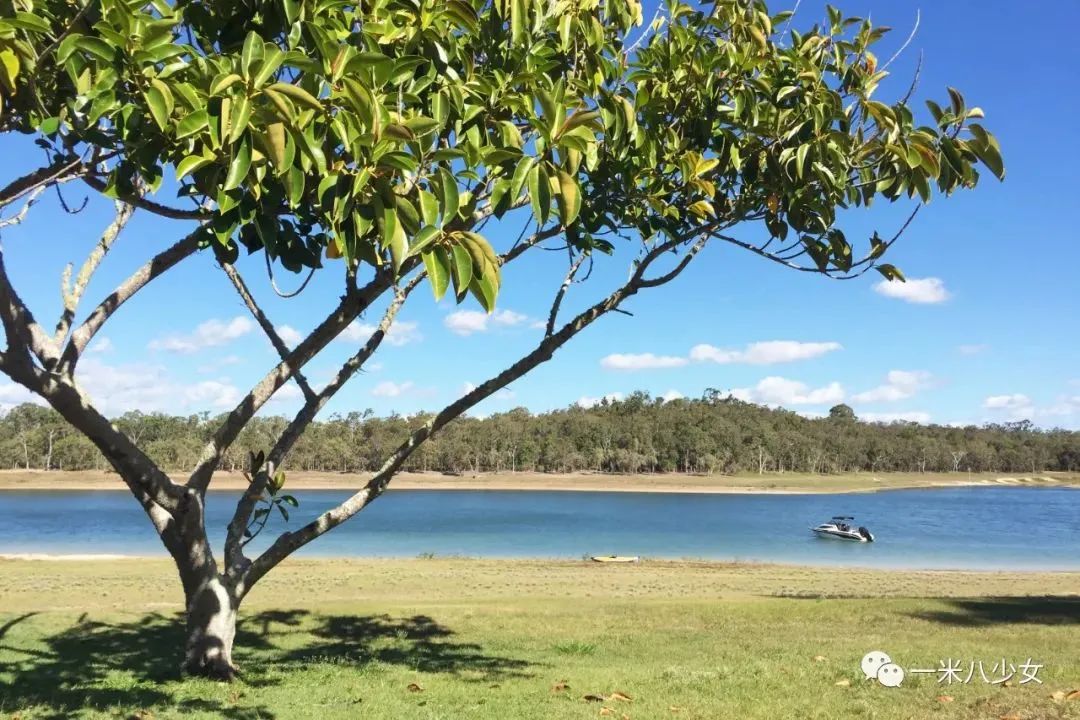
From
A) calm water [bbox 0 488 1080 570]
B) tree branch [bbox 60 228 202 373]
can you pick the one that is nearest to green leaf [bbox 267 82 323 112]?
tree branch [bbox 60 228 202 373]

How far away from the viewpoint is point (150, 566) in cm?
2073

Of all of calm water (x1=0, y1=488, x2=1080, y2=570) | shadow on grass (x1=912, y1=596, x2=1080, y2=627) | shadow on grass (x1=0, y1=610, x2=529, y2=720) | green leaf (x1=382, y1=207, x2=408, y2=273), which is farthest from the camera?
calm water (x1=0, y1=488, x2=1080, y2=570)

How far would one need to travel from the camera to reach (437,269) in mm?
1665

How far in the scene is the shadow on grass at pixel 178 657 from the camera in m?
5.36

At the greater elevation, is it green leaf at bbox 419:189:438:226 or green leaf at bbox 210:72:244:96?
green leaf at bbox 210:72:244:96

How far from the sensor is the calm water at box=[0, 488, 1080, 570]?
3322cm

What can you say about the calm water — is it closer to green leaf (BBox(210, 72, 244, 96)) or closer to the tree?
the tree

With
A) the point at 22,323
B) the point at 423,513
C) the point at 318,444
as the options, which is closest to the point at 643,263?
the point at 22,323

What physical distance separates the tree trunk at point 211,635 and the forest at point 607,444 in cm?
7913

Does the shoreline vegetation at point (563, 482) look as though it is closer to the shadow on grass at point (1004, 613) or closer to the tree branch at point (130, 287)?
the shadow on grass at point (1004, 613)

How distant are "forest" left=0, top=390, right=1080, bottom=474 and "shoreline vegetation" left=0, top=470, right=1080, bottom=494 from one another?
10.1 ft

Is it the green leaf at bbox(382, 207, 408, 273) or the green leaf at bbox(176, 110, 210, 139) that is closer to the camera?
the green leaf at bbox(382, 207, 408, 273)

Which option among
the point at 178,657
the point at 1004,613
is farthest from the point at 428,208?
the point at 1004,613

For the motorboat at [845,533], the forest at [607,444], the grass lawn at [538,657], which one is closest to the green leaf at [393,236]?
the grass lawn at [538,657]
